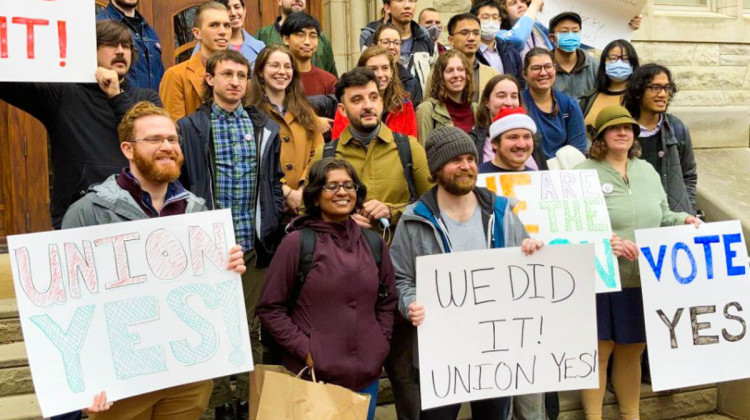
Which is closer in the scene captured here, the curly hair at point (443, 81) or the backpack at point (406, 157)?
the backpack at point (406, 157)

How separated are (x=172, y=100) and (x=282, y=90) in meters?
0.66

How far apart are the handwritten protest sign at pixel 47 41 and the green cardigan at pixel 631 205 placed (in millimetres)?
2814

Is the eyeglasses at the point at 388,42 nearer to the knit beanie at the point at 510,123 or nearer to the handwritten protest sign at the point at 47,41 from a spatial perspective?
the knit beanie at the point at 510,123

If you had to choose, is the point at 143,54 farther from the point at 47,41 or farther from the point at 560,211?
the point at 560,211

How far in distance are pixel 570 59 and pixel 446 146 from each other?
2865 millimetres

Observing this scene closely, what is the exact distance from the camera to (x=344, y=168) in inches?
157

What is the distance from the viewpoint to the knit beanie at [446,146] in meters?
4.18

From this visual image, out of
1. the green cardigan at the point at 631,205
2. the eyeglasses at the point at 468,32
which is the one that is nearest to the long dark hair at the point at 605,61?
the eyeglasses at the point at 468,32

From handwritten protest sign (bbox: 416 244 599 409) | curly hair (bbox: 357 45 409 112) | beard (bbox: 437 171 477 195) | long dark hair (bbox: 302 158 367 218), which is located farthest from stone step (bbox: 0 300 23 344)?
beard (bbox: 437 171 477 195)

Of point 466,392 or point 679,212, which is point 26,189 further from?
point 679,212

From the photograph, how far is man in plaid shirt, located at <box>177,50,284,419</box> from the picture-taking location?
4.50 metres

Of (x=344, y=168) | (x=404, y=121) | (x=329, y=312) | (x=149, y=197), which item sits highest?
(x=404, y=121)

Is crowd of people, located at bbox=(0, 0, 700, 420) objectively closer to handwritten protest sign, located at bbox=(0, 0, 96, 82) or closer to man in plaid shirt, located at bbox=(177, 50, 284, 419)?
man in plaid shirt, located at bbox=(177, 50, 284, 419)

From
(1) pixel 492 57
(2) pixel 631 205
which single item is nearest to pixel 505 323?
(2) pixel 631 205
